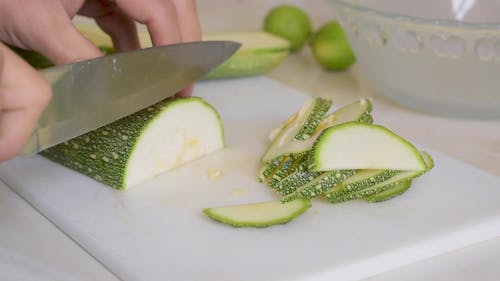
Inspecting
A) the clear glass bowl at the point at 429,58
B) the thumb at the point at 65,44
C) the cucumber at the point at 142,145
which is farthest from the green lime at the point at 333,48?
the thumb at the point at 65,44

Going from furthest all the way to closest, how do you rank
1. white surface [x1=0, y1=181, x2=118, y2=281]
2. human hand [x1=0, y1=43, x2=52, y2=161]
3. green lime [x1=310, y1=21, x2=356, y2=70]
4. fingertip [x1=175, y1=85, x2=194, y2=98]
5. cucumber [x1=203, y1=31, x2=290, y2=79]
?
green lime [x1=310, y1=21, x2=356, y2=70]
cucumber [x1=203, y1=31, x2=290, y2=79]
fingertip [x1=175, y1=85, x2=194, y2=98]
white surface [x1=0, y1=181, x2=118, y2=281]
human hand [x1=0, y1=43, x2=52, y2=161]

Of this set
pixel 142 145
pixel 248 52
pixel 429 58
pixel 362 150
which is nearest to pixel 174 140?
pixel 142 145

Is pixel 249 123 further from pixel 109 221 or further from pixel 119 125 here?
pixel 109 221

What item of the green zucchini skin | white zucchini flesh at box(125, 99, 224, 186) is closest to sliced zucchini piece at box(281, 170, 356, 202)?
the green zucchini skin

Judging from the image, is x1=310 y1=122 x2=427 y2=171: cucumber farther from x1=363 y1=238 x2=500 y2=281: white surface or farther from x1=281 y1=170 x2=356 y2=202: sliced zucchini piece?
x1=363 y1=238 x2=500 y2=281: white surface

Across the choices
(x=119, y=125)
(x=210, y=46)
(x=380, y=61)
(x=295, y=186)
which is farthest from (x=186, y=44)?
(x=380, y=61)

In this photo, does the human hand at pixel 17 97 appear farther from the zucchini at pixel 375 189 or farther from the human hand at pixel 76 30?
the zucchini at pixel 375 189
